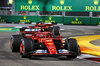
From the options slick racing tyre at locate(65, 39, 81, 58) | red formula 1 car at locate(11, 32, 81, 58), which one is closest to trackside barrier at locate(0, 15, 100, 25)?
red formula 1 car at locate(11, 32, 81, 58)

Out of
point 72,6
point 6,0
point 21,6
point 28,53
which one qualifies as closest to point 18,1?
point 21,6

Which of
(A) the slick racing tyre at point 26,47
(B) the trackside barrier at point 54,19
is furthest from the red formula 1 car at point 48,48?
(B) the trackside barrier at point 54,19

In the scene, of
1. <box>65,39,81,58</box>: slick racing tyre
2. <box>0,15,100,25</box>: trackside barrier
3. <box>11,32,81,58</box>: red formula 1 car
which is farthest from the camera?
<box>0,15,100,25</box>: trackside barrier

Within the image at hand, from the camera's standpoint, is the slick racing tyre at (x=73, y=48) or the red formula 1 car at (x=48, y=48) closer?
the red formula 1 car at (x=48, y=48)

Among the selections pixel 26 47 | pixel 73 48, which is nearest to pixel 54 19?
pixel 73 48

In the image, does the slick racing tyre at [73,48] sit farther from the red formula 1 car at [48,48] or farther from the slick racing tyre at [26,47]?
the slick racing tyre at [26,47]

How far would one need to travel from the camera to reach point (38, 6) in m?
38.6

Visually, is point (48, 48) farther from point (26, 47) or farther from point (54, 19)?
point (54, 19)

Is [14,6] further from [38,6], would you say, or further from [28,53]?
[28,53]

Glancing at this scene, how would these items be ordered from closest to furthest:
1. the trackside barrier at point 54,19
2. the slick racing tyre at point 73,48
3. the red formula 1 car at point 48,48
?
the red formula 1 car at point 48,48 → the slick racing tyre at point 73,48 → the trackside barrier at point 54,19

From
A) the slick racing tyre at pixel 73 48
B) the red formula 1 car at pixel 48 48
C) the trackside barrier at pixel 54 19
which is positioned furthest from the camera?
the trackside barrier at pixel 54 19

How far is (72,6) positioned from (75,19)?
8.71 feet

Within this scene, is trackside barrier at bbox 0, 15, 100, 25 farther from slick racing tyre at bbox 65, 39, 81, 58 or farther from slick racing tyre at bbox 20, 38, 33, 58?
slick racing tyre at bbox 20, 38, 33, 58

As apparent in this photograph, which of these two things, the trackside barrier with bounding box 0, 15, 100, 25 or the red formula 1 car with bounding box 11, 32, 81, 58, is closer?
the red formula 1 car with bounding box 11, 32, 81, 58
